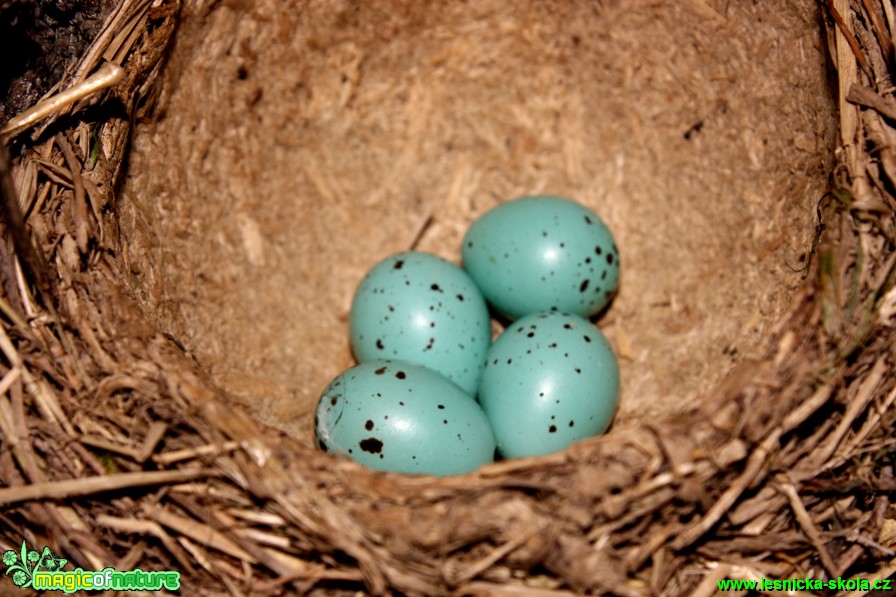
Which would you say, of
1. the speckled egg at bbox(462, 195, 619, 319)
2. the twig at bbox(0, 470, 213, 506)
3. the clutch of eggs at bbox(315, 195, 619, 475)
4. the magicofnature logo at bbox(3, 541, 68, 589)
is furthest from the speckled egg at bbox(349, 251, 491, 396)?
the magicofnature logo at bbox(3, 541, 68, 589)

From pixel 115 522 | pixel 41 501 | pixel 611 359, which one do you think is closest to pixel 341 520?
pixel 115 522

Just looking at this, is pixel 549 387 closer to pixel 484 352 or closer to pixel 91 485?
pixel 484 352

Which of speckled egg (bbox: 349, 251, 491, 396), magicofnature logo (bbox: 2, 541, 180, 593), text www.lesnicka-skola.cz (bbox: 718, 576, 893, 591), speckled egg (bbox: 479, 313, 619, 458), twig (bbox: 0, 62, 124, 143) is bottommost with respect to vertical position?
magicofnature logo (bbox: 2, 541, 180, 593)

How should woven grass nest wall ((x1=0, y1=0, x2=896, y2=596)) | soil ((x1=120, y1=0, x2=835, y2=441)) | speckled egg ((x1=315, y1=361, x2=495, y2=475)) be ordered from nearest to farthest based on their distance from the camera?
1. woven grass nest wall ((x1=0, y1=0, x2=896, y2=596))
2. speckled egg ((x1=315, y1=361, x2=495, y2=475))
3. soil ((x1=120, y1=0, x2=835, y2=441))

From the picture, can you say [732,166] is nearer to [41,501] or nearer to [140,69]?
[140,69]

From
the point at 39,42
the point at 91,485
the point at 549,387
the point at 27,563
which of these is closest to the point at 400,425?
the point at 549,387

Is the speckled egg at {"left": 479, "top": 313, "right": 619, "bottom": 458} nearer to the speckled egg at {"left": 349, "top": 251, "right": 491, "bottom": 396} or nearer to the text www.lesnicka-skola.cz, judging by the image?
the speckled egg at {"left": 349, "top": 251, "right": 491, "bottom": 396}
